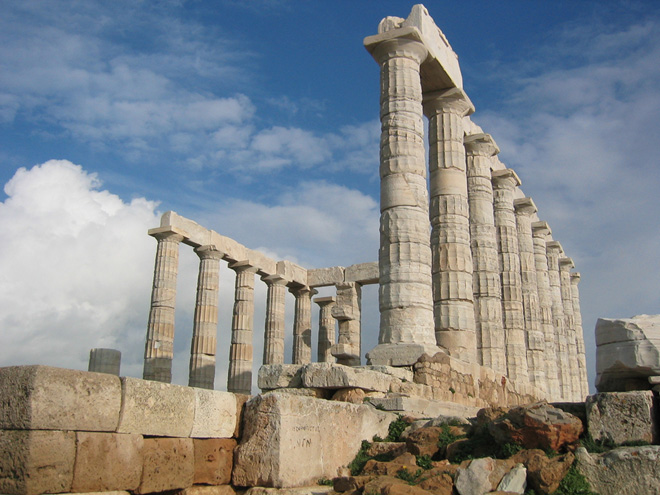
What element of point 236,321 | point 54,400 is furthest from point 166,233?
point 54,400

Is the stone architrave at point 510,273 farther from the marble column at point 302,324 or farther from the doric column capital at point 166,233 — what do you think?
the doric column capital at point 166,233

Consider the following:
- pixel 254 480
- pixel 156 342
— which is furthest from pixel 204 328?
pixel 254 480

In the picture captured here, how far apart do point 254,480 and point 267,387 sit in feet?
13.5

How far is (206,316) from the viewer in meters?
27.0

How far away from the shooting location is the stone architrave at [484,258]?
20.9 m

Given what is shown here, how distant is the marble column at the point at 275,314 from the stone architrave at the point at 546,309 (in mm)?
11441

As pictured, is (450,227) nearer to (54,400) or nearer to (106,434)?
(106,434)

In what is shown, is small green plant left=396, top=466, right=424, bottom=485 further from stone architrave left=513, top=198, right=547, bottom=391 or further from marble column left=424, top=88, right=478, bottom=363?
stone architrave left=513, top=198, right=547, bottom=391

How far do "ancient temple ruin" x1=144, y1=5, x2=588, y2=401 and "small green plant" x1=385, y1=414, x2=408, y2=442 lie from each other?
400cm

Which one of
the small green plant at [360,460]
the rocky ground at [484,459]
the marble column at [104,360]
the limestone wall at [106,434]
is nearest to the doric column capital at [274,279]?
the marble column at [104,360]

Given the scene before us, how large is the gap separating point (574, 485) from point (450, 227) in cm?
1256

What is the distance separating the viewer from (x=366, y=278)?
30297 millimetres

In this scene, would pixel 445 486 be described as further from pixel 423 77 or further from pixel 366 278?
pixel 366 278

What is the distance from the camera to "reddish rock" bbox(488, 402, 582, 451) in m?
7.18
